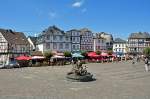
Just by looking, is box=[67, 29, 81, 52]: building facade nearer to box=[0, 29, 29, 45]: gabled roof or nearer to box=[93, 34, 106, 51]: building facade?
box=[93, 34, 106, 51]: building facade

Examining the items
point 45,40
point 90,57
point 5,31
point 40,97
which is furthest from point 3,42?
point 40,97

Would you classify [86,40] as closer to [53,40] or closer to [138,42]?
[53,40]

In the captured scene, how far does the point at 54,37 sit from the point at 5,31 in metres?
16.2

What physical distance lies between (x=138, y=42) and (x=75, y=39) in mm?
44560

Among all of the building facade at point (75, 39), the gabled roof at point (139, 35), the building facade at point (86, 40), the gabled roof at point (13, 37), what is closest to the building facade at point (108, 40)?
the gabled roof at point (139, 35)

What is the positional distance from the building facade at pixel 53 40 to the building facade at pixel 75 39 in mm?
2539

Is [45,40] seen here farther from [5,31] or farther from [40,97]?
[40,97]

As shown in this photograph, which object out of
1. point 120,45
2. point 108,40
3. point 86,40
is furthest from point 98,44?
point 120,45

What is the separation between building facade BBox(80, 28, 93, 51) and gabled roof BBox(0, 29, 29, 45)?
23.4 meters

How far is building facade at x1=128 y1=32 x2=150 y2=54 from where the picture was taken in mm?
132500

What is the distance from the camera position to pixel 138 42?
13262cm

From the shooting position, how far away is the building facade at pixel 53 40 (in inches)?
3573

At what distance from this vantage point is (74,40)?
98000 mm

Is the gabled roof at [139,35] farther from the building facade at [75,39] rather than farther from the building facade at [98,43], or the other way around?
the building facade at [75,39]
